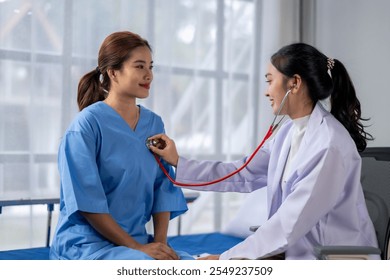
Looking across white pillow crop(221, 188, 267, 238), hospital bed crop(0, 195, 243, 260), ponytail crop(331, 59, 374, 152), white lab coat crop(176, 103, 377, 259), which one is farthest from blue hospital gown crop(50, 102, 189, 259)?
white pillow crop(221, 188, 267, 238)

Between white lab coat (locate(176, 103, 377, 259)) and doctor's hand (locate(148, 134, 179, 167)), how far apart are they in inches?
12.8

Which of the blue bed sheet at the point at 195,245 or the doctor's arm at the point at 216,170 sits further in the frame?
the blue bed sheet at the point at 195,245

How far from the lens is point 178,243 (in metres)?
2.14

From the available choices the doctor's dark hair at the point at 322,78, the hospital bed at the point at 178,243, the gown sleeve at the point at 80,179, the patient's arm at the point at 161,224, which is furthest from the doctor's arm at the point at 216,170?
the hospital bed at the point at 178,243

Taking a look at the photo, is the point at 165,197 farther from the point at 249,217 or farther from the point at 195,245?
the point at 249,217

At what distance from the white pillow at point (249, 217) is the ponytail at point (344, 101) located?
2.97 ft

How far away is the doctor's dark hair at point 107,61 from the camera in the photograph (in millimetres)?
1444

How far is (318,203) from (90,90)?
2.36 feet

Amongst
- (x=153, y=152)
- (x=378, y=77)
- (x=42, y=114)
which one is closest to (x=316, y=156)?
(x=153, y=152)

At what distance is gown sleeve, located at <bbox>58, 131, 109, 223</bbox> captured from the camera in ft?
4.37

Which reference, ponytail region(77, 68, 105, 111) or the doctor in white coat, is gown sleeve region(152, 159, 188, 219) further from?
ponytail region(77, 68, 105, 111)

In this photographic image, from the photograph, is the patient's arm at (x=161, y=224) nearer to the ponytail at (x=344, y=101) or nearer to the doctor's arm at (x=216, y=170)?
the doctor's arm at (x=216, y=170)

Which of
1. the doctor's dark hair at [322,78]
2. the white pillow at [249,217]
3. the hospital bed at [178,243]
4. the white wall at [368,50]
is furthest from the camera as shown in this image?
the white wall at [368,50]

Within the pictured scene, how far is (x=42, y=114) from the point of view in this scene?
104 inches
